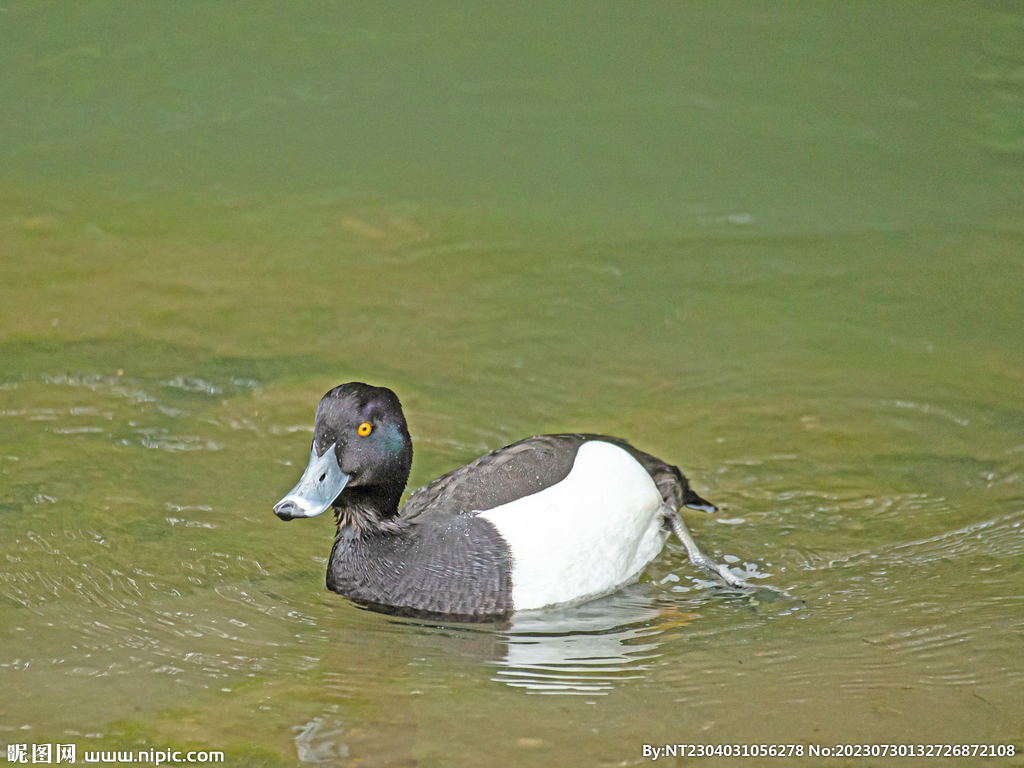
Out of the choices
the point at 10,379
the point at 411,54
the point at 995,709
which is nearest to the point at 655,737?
the point at 995,709

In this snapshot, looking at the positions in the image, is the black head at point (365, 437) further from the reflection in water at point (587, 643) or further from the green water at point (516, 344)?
the reflection in water at point (587, 643)

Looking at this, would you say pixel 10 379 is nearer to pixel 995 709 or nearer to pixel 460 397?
pixel 460 397

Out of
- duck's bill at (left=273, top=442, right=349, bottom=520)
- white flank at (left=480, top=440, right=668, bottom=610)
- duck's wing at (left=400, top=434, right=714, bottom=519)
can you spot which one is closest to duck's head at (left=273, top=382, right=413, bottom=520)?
duck's bill at (left=273, top=442, right=349, bottom=520)

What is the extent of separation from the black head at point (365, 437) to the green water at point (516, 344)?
0.54 m

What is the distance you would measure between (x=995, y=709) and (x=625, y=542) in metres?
1.66

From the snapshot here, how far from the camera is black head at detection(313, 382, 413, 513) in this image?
494cm

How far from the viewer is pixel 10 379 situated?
6.84m

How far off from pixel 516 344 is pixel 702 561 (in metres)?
2.64

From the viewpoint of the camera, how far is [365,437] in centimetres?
500

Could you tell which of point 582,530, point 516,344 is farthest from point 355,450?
point 516,344

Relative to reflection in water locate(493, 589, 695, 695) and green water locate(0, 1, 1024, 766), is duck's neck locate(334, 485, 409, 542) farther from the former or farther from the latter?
reflection in water locate(493, 589, 695, 695)

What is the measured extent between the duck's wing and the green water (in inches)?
20.8

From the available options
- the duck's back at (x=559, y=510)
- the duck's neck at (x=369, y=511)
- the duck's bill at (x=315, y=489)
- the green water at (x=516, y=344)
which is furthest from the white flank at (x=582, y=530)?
the duck's bill at (x=315, y=489)

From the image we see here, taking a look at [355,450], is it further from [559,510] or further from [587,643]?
[587,643]
